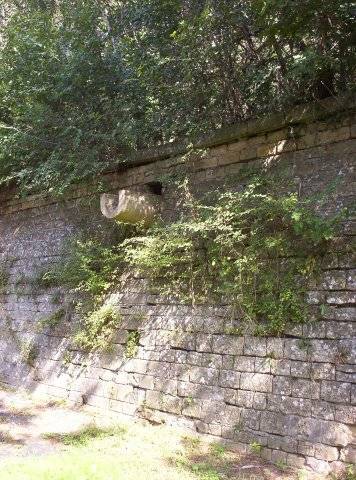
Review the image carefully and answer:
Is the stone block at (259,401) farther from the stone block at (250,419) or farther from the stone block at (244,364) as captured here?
the stone block at (244,364)

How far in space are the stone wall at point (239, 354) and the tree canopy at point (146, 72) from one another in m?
0.47

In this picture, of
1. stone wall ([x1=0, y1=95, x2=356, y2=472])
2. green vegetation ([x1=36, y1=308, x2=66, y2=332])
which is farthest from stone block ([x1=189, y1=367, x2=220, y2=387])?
green vegetation ([x1=36, y1=308, x2=66, y2=332])

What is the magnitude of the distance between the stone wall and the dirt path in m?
0.23

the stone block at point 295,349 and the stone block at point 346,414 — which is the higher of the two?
the stone block at point 295,349

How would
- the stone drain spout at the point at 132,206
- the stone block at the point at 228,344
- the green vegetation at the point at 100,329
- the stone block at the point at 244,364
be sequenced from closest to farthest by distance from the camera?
1. the stone block at the point at 244,364
2. the stone block at the point at 228,344
3. the stone drain spout at the point at 132,206
4. the green vegetation at the point at 100,329

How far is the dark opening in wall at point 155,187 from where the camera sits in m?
6.03

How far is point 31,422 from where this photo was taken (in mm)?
5242

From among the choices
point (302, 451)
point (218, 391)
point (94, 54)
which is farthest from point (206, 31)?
point (302, 451)

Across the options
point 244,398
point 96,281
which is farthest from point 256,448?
point 96,281

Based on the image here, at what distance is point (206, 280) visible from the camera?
498cm

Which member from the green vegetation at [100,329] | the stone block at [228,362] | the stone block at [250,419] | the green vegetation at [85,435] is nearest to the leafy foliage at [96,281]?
the green vegetation at [100,329]

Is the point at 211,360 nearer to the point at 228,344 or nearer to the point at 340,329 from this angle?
the point at 228,344

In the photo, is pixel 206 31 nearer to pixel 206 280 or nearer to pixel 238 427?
pixel 206 280

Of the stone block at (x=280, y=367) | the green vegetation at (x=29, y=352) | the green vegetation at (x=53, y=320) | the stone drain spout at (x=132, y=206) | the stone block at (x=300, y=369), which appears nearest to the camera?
the stone block at (x=300, y=369)
